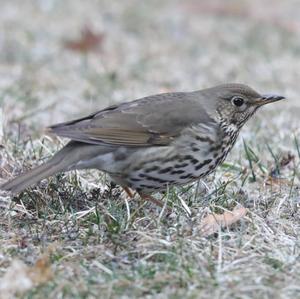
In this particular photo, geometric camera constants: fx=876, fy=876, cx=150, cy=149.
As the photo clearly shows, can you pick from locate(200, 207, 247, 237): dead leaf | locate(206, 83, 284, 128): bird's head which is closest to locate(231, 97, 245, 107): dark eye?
locate(206, 83, 284, 128): bird's head

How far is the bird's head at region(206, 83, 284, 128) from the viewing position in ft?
18.0

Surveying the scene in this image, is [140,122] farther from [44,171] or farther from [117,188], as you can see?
[44,171]

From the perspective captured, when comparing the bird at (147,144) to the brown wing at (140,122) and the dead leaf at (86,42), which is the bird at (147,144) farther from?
the dead leaf at (86,42)

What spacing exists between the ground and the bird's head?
0.42m

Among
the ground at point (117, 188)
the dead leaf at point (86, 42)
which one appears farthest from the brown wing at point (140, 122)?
the dead leaf at point (86, 42)

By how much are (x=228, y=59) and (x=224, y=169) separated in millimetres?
4196

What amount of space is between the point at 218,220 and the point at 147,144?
2.28ft

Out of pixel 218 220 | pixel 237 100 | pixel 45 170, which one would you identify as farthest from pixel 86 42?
pixel 218 220

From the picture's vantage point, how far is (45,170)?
477 centimetres

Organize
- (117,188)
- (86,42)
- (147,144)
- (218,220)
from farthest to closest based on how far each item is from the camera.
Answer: (86,42) < (117,188) < (147,144) < (218,220)

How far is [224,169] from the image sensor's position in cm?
614

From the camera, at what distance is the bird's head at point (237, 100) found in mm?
5492

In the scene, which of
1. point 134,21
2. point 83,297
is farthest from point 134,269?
point 134,21

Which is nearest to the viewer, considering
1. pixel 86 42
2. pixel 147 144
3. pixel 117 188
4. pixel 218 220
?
pixel 218 220
